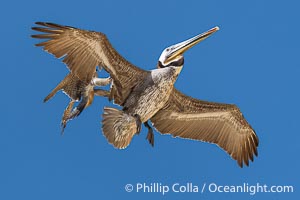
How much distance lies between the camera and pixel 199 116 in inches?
463

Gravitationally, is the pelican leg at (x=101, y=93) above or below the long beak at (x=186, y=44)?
below

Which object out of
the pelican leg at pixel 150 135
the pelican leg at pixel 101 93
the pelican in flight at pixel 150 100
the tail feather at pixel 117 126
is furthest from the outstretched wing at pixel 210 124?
the pelican leg at pixel 101 93

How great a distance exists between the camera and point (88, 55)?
1025cm

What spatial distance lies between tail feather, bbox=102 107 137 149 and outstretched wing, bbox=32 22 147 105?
0.21m

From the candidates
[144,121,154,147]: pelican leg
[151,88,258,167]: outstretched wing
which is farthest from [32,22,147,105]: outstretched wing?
[151,88,258,167]: outstretched wing

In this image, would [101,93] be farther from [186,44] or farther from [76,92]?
[186,44]

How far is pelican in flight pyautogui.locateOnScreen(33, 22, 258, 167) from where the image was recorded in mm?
10125

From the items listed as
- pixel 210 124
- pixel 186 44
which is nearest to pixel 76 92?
pixel 186 44

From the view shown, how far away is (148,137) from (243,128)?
5.34 feet

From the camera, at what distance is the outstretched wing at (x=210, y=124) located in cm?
1159

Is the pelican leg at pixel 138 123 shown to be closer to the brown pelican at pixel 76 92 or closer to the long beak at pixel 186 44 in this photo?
the brown pelican at pixel 76 92

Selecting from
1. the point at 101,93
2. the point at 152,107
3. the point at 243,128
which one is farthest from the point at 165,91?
the point at 243,128

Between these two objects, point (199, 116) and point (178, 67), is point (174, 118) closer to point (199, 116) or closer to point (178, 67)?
point (199, 116)

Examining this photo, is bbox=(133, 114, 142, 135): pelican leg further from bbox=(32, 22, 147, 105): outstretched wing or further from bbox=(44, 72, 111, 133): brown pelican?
bbox=(44, 72, 111, 133): brown pelican
